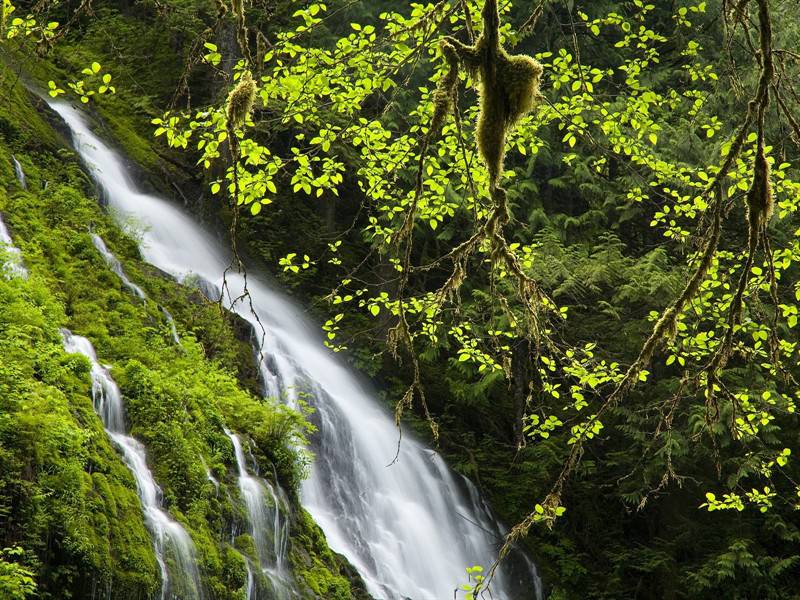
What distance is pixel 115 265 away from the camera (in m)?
9.61

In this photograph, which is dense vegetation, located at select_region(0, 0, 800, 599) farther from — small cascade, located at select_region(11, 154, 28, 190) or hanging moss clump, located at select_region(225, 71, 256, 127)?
small cascade, located at select_region(11, 154, 28, 190)

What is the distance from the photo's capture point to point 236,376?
10.1 m

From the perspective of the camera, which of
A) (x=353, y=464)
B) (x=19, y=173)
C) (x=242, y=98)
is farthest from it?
(x=353, y=464)

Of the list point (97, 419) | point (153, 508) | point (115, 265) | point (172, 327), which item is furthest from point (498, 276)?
point (115, 265)

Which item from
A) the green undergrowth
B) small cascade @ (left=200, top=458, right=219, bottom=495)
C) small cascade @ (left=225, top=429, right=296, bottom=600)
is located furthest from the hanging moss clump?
small cascade @ (left=225, top=429, right=296, bottom=600)

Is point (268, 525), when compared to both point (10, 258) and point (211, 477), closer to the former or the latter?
point (211, 477)

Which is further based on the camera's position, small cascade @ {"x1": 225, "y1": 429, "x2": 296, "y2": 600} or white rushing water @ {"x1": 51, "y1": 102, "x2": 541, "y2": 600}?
white rushing water @ {"x1": 51, "y1": 102, "x2": 541, "y2": 600}

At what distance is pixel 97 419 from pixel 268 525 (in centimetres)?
197

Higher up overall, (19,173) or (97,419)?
(19,173)

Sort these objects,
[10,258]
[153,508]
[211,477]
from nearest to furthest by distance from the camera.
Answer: [153,508] < [211,477] < [10,258]

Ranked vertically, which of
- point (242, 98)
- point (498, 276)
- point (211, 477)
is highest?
point (498, 276)

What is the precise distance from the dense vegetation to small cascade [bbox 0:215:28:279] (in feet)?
0.65

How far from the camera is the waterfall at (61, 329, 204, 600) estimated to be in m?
5.92

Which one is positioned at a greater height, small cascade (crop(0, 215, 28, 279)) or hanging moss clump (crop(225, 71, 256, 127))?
hanging moss clump (crop(225, 71, 256, 127))
